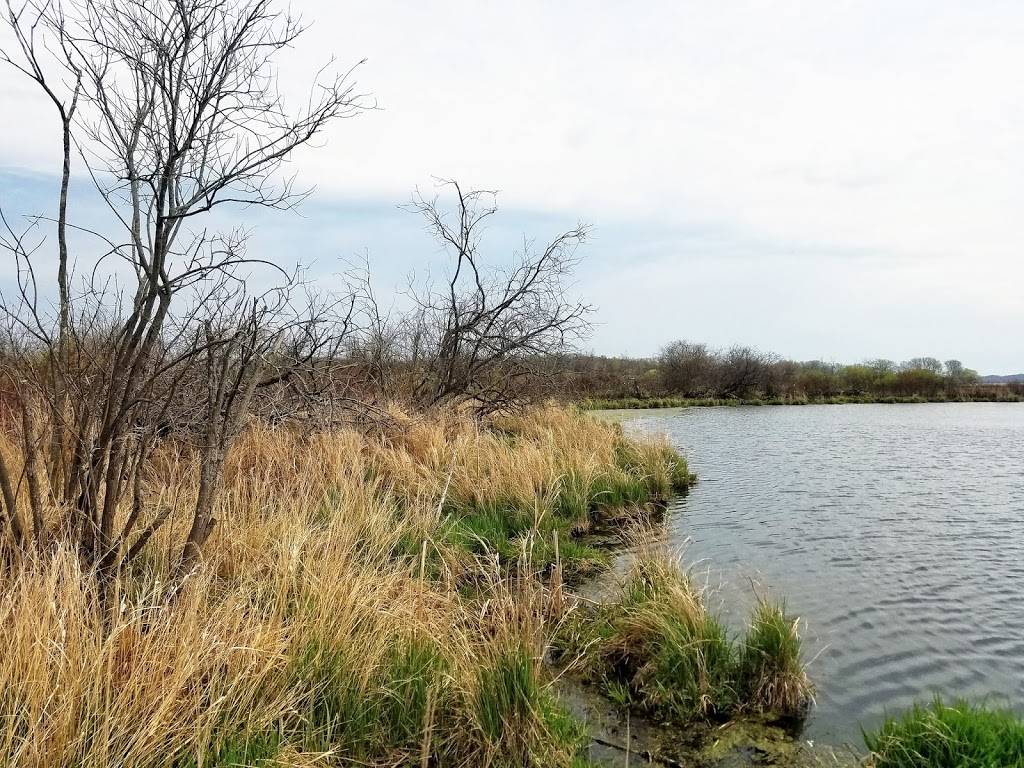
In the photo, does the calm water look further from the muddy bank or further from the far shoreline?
the far shoreline

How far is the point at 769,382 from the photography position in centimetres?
4728

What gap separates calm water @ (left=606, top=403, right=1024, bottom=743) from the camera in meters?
4.47

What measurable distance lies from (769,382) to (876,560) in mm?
42611

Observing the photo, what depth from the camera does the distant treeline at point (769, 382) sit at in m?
45.9

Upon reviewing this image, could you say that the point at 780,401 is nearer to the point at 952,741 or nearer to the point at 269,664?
the point at 952,741

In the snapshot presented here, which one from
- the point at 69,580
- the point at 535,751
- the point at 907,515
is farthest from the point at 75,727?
the point at 907,515

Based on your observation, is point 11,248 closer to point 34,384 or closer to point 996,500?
point 34,384

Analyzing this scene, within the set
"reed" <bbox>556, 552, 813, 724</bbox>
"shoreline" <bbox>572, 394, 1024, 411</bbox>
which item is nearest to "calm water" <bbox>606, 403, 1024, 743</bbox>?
"reed" <bbox>556, 552, 813, 724</bbox>

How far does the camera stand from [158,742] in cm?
240

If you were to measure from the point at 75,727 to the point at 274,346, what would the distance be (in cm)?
228

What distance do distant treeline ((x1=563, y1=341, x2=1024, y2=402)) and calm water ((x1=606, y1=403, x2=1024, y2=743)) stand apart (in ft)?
97.6

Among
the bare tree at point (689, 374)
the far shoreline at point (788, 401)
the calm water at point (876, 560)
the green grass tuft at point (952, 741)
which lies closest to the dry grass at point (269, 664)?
the green grass tuft at point (952, 741)

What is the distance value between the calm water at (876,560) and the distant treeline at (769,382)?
29.8 meters

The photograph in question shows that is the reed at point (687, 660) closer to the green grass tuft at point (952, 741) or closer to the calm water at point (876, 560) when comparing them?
the calm water at point (876, 560)
